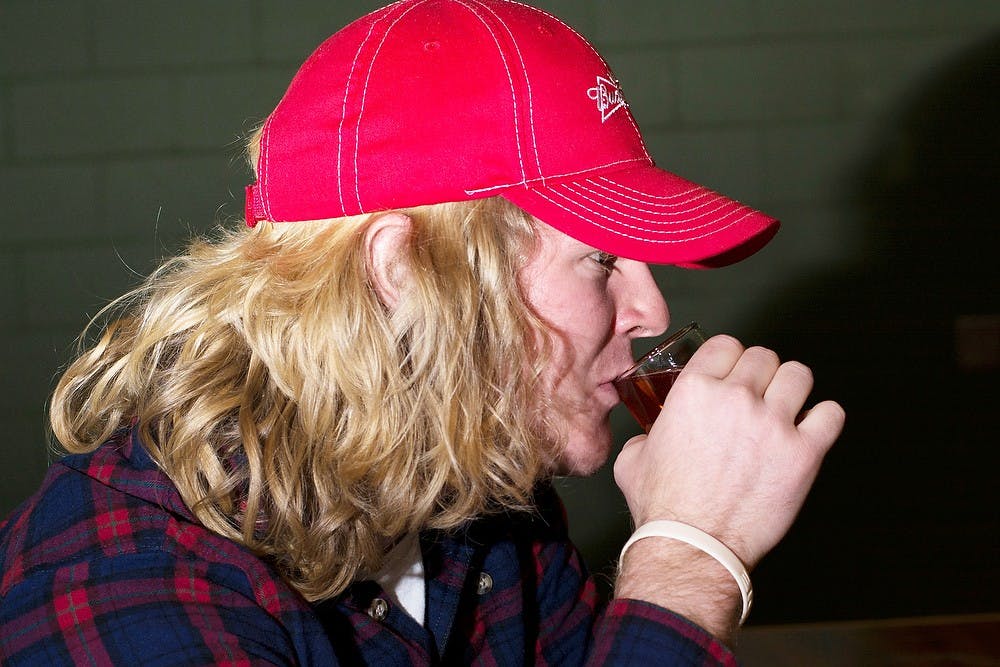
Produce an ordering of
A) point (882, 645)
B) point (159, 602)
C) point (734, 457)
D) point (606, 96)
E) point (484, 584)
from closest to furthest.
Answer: point (159, 602), point (734, 457), point (606, 96), point (484, 584), point (882, 645)

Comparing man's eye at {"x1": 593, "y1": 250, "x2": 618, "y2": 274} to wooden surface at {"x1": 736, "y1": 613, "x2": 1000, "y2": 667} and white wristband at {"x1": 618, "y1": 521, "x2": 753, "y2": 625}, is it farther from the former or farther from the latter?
wooden surface at {"x1": 736, "y1": 613, "x2": 1000, "y2": 667}

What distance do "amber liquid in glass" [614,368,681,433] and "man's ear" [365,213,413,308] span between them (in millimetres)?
259

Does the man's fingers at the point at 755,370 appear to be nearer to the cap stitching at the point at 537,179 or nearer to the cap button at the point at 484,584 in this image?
the cap stitching at the point at 537,179

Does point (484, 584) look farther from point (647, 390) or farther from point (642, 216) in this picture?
point (642, 216)

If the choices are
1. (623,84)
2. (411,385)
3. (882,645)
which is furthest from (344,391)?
(623,84)

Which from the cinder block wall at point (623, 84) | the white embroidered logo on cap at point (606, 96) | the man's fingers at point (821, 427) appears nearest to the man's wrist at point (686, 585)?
the man's fingers at point (821, 427)

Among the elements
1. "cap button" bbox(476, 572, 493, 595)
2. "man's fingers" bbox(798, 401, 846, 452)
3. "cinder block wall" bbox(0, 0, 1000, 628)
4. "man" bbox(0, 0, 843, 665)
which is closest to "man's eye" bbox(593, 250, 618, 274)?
"man" bbox(0, 0, 843, 665)

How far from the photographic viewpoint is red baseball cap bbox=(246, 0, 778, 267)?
90 centimetres

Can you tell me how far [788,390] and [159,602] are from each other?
21.8 inches

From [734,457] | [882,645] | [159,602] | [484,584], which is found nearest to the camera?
[159,602]

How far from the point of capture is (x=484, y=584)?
45.2 inches

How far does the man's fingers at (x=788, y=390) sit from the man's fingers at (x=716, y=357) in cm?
4

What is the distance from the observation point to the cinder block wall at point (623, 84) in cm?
246

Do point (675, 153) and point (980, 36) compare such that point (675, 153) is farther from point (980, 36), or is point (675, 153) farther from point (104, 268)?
point (104, 268)
